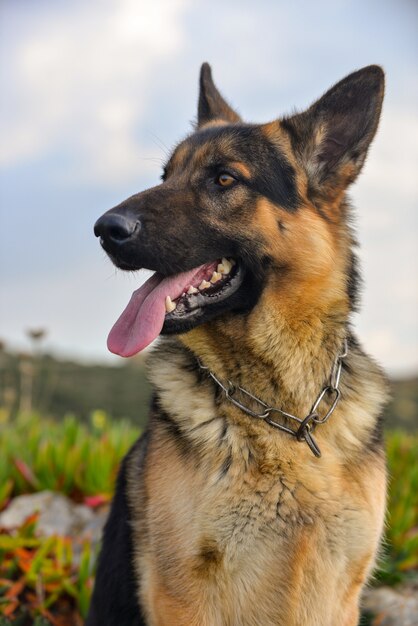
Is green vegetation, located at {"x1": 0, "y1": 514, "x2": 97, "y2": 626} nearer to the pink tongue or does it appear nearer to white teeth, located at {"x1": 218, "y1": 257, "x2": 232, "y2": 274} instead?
the pink tongue

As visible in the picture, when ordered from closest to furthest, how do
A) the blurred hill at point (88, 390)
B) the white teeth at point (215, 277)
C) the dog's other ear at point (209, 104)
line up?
the white teeth at point (215, 277) < the dog's other ear at point (209, 104) < the blurred hill at point (88, 390)

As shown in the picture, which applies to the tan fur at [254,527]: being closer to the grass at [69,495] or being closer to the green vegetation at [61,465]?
the grass at [69,495]

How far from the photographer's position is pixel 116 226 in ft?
9.89

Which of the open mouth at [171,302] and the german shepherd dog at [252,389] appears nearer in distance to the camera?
the german shepherd dog at [252,389]

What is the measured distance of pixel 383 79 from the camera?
10.7ft

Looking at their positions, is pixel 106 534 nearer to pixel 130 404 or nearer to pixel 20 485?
pixel 20 485

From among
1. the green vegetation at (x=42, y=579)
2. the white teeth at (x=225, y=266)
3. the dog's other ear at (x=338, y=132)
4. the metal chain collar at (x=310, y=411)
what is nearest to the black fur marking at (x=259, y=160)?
the dog's other ear at (x=338, y=132)

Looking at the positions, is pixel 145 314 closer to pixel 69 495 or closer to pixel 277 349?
pixel 277 349

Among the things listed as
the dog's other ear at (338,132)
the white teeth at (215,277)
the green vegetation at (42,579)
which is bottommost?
the green vegetation at (42,579)

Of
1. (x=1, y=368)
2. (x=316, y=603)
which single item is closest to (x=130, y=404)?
(x=1, y=368)

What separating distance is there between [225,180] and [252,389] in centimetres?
100

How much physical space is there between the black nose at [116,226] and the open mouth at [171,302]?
30 centimetres

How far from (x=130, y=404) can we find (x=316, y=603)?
9.48m

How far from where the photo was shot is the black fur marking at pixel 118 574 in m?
3.27
